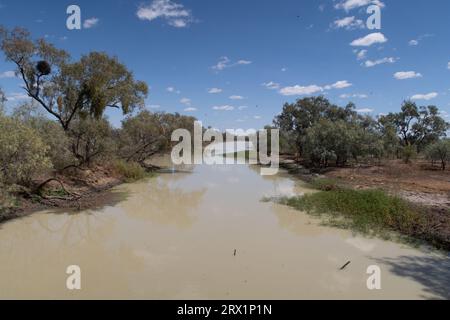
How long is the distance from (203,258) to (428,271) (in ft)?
17.3

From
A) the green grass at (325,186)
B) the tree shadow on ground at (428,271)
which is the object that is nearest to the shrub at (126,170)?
the green grass at (325,186)

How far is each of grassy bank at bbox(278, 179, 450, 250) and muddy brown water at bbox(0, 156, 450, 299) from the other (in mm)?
796

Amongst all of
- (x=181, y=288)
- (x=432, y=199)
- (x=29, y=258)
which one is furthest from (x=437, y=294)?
(x=29, y=258)

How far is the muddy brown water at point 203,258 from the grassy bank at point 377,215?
31.4 inches

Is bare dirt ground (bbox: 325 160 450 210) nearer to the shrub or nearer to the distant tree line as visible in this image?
the distant tree line

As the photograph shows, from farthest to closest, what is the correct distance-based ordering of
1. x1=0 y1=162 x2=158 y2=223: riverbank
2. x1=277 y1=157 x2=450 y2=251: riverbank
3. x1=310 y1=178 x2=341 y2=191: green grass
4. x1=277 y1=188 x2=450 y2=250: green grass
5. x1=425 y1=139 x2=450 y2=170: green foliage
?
1. x1=425 y1=139 x2=450 y2=170: green foliage
2. x1=310 y1=178 x2=341 y2=191: green grass
3. x1=0 y1=162 x2=158 y2=223: riverbank
4. x1=277 y1=157 x2=450 y2=251: riverbank
5. x1=277 y1=188 x2=450 y2=250: green grass

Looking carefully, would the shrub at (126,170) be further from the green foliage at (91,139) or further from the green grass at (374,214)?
the green grass at (374,214)

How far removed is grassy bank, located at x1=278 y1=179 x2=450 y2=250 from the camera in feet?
29.8

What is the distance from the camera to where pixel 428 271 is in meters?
6.88

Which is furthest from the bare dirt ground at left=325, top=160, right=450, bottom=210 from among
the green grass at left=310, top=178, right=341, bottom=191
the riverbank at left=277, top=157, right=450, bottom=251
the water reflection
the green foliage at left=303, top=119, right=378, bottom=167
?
the water reflection

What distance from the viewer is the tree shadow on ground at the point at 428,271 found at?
239 inches

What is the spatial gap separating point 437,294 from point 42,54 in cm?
1896

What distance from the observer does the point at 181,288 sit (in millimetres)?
6117
